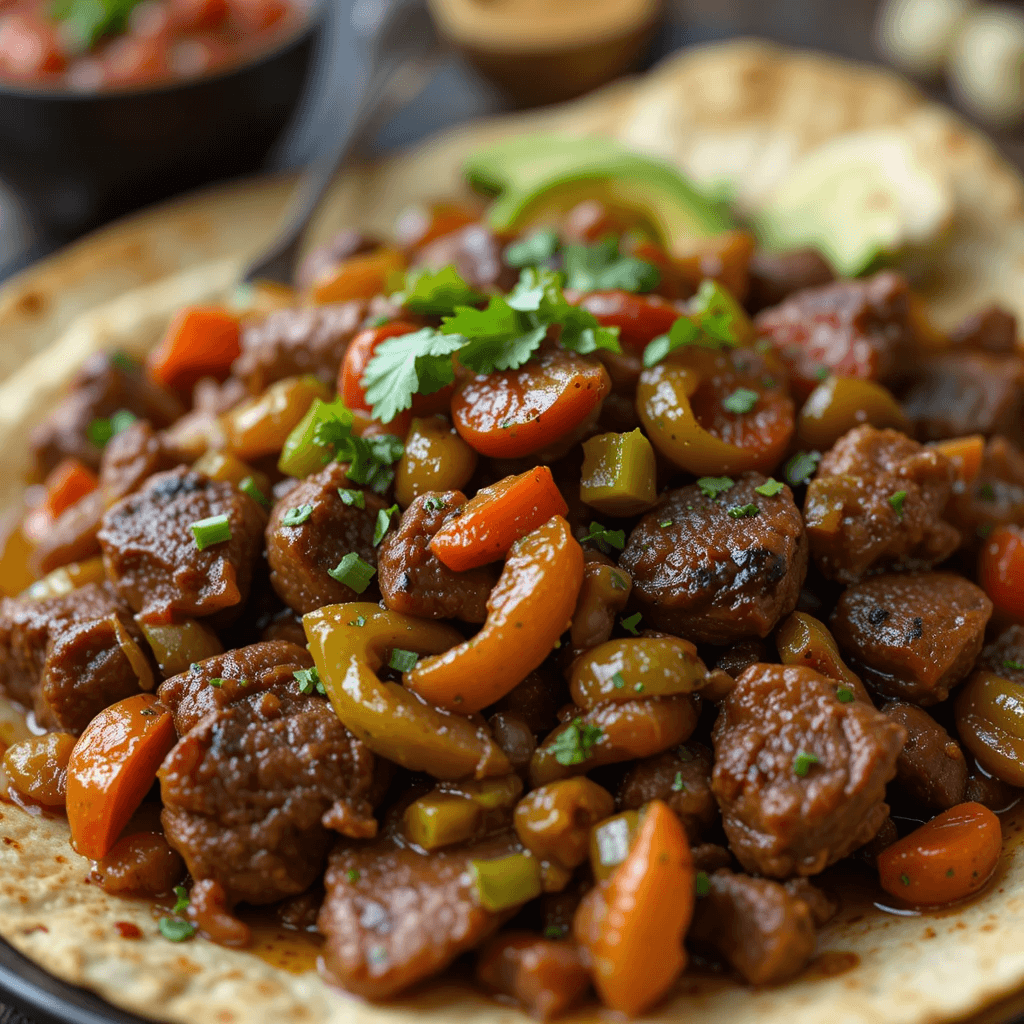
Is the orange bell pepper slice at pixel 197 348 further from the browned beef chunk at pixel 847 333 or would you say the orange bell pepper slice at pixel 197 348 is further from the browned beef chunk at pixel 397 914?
the browned beef chunk at pixel 397 914

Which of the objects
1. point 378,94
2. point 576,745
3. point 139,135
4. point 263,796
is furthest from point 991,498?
point 139,135

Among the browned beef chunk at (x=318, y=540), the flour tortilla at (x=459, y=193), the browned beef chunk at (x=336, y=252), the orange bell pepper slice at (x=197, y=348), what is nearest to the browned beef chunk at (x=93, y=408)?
the orange bell pepper slice at (x=197, y=348)

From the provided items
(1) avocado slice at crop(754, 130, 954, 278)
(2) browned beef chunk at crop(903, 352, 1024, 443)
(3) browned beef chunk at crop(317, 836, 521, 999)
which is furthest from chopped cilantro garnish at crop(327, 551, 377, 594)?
(1) avocado slice at crop(754, 130, 954, 278)

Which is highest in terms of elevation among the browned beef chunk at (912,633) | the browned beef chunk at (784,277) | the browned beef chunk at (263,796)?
the browned beef chunk at (263,796)

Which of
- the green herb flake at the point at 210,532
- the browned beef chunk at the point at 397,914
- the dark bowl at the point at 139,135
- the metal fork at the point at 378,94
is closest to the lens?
the browned beef chunk at the point at 397,914

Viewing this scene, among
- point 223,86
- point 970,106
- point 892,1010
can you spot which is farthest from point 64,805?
point 970,106
